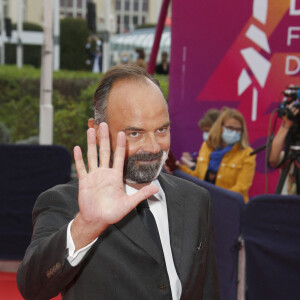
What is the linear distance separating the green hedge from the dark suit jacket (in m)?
6.75

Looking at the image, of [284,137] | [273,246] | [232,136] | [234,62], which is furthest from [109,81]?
[234,62]

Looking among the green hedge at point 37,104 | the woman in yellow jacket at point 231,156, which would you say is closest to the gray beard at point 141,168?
the woman in yellow jacket at point 231,156

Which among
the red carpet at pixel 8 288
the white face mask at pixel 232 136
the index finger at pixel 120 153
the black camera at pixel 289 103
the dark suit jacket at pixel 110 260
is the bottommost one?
the red carpet at pixel 8 288

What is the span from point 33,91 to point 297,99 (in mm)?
7282

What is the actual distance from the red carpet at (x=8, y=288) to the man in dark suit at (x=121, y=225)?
341 centimetres

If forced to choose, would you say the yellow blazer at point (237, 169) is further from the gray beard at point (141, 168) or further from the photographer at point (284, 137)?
the gray beard at point (141, 168)

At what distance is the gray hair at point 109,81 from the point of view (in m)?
1.84

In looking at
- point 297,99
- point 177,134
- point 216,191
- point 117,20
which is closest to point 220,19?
point 177,134

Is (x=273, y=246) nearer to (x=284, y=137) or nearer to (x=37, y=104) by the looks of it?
(x=284, y=137)

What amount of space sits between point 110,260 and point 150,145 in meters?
0.36

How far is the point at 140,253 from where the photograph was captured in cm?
179

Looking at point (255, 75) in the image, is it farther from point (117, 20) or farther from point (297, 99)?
point (117, 20)

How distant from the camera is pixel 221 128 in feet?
18.8

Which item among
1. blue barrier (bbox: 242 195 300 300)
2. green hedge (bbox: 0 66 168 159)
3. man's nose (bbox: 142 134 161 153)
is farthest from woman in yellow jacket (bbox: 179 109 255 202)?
man's nose (bbox: 142 134 161 153)
